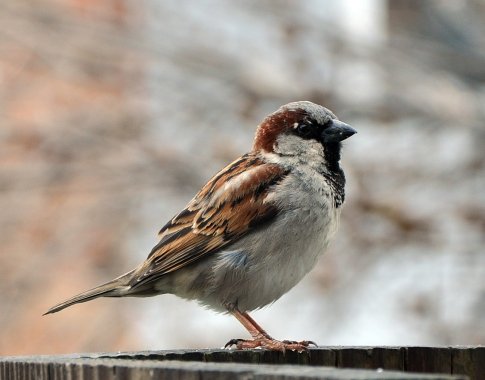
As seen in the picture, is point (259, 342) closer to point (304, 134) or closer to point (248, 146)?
point (304, 134)

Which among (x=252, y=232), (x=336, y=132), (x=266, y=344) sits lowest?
(x=266, y=344)

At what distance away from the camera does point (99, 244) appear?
7.40 meters

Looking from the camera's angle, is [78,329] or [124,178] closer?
[124,178]

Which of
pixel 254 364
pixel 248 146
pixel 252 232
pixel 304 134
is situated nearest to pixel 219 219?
pixel 252 232

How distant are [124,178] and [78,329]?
127 centimetres

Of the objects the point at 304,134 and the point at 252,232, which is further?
the point at 304,134

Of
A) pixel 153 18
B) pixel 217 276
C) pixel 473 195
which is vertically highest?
pixel 153 18

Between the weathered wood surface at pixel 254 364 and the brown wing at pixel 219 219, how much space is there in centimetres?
111

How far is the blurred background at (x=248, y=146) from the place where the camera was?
275 inches

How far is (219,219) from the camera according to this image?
13.9 ft

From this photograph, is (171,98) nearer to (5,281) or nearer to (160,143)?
(160,143)

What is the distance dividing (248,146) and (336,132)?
2.56 metres

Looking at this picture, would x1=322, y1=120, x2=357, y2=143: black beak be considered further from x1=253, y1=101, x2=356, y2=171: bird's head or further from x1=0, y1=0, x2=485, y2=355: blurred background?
x1=0, y1=0, x2=485, y2=355: blurred background

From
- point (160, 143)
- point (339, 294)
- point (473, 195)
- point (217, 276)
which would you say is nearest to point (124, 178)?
point (160, 143)
